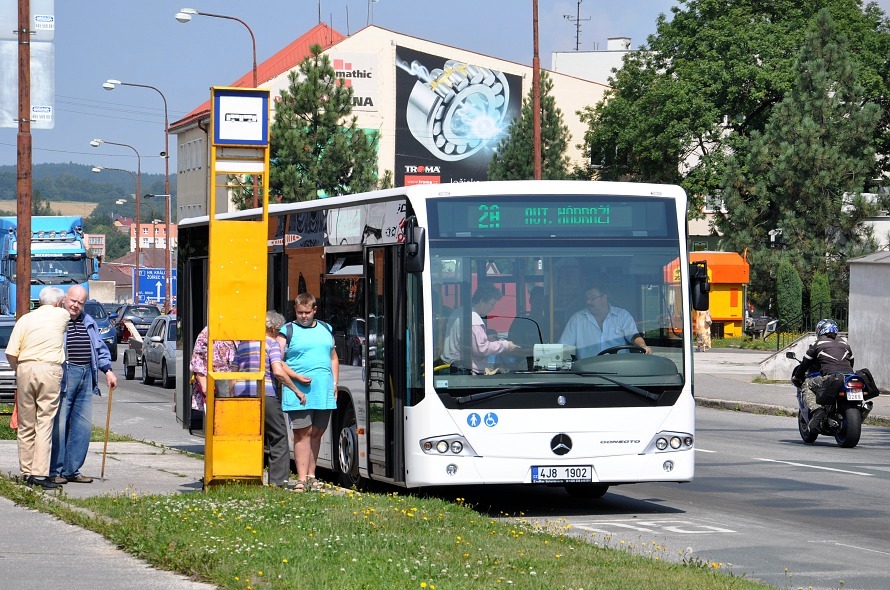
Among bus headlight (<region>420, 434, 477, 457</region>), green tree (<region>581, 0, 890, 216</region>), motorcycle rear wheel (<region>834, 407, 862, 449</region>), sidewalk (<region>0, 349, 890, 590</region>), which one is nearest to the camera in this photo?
sidewalk (<region>0, 349, 890, 590</region>)

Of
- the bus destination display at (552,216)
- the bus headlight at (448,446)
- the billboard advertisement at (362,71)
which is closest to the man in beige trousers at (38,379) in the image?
the bus headlight at (448,446)

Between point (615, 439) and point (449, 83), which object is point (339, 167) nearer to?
point (449, 83)

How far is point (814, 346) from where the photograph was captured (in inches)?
782

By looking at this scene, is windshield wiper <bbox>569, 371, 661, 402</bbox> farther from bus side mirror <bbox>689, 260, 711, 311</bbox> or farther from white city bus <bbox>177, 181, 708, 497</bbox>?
bus side mirror <bbox>689, 260, 711, 311</bbox>

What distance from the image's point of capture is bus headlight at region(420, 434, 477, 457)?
466 inches

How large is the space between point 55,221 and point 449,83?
122 feet

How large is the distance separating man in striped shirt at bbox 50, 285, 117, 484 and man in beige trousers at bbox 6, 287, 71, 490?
0.85ft

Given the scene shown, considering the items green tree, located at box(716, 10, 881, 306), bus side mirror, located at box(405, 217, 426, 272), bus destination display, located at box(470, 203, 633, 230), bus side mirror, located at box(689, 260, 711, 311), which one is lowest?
bus side mirror, located at box(689, 260, 711, 311)

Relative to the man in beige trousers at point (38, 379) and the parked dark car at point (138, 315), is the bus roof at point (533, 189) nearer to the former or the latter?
the man in beige trousers at point (38, 379)

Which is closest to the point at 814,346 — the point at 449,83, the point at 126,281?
the point at 449,83

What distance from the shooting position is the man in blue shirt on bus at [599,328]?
12062 millimetres

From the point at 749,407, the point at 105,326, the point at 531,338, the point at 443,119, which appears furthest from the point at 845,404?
the point at 443,119

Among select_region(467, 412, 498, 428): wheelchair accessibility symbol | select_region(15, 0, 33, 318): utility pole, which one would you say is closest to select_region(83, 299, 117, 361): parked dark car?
select_region(15, 0, 33, 318): utility pole

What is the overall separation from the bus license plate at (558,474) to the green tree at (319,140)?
3985 centimetres
